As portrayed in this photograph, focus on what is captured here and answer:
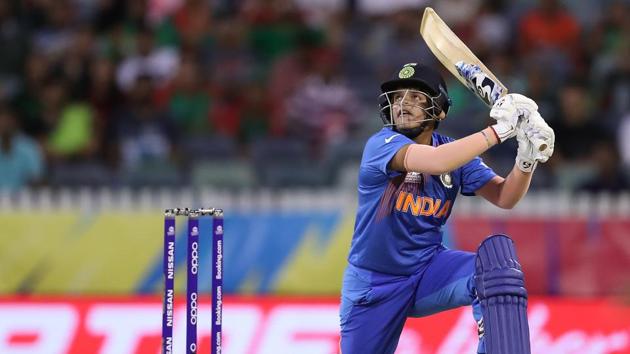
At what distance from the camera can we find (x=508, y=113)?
5.09m

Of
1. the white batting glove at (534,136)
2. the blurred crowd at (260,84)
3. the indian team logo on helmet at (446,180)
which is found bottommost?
the indian team logo on helmet at (446,180)

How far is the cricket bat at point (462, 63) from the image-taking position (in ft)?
17.6

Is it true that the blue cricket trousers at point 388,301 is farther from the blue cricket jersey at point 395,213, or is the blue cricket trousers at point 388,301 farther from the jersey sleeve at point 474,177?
the jersey sleeve at point 474,177

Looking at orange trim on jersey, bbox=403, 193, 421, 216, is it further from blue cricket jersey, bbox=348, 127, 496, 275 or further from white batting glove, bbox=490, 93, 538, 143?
white batting glove, bbox=490, 93, 538, 143

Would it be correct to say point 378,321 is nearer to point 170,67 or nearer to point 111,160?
point 111,160

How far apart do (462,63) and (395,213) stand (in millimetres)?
676

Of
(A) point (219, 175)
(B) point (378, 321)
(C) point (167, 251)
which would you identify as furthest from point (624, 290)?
(C) point (167, 251)

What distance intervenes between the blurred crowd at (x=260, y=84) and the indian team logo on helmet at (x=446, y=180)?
4.44 metres

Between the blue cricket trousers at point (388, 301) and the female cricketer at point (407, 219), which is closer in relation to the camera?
the female cricketer at point (407, 219)

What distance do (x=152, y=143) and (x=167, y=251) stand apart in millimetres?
6079

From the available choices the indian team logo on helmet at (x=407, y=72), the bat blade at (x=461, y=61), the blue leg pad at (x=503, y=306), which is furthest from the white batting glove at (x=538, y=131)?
the indian team logo on helmet at (x=407, y=72)

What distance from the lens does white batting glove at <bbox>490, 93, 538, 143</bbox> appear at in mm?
5086

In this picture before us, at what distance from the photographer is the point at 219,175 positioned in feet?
34.3

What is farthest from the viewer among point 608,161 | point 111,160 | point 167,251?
point 111,160
